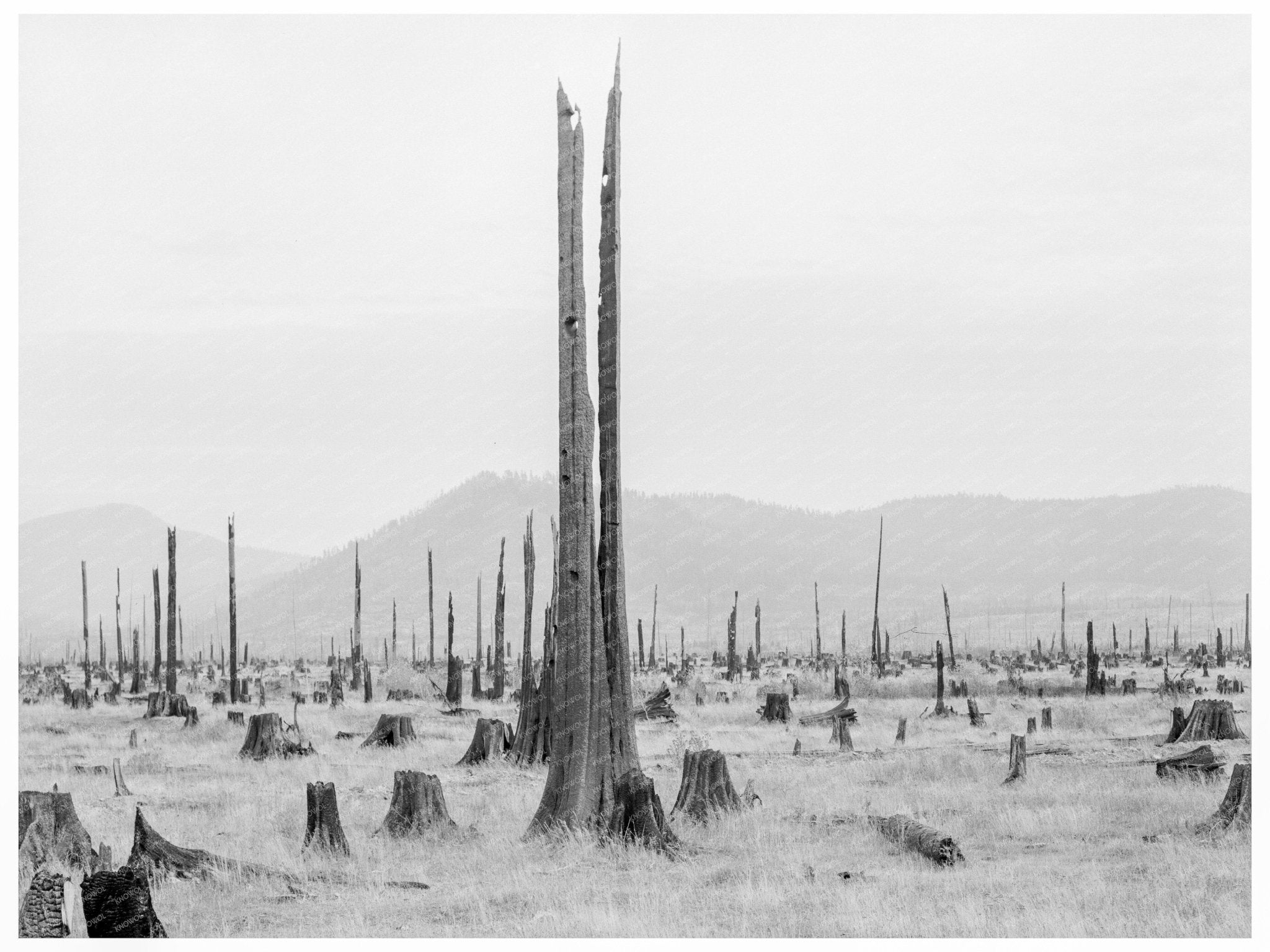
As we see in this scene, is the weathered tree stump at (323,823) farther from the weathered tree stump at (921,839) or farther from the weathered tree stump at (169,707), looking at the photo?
the weathered tree stump at (169,707)

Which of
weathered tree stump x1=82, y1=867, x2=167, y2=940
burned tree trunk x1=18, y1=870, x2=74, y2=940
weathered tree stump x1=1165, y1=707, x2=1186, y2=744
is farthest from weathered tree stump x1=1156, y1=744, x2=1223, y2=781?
burned tree trunk x1=18, y1=870, x2=74, y2=940

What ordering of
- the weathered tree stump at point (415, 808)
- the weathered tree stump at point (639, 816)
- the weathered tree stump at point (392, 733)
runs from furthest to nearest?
the weathered tree stump at point (392, 733) → the weathered tree stump at point (415, 808) → the weathered tree stump at point (639, 816)

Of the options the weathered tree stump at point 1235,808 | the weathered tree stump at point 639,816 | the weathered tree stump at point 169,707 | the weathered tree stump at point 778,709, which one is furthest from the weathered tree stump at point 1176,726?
the weathered tree stump at point 169,707

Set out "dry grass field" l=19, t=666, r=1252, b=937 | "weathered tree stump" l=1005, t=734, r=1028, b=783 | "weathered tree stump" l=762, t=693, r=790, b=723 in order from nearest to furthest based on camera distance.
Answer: "dry grass field" l=19, t=666, r=1252, b=937
"weathered tree stump" l=1005, t=734, r=1028, b=783
"weathered tree stump" l=762, t=693, r=790, b=723

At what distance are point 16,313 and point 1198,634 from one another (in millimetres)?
118987

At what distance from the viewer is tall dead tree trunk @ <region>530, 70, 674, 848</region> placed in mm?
12578

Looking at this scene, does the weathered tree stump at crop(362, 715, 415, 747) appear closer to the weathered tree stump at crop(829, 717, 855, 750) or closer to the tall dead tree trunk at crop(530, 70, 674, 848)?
the weathered tree stump at crop(829, 717, 855, 750)

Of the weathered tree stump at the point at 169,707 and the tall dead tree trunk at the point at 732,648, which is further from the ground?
the weathered tree stump at the point at 169,707

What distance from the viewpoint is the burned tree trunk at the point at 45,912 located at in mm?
8281

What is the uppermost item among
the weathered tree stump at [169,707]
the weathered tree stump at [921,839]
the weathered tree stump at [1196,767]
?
the weathered tree stump at [921,839]

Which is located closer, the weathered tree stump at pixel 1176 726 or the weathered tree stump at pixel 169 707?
the weathered tree stump at pixel 1176 726

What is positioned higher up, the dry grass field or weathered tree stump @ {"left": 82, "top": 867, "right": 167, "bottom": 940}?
weathered tree stump @ {"left": 82, "top": 867, "right": 167, "bottom": 940}

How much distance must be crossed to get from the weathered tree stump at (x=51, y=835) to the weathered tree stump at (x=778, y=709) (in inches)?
719

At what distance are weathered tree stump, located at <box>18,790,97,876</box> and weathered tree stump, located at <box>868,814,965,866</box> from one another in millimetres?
6797
